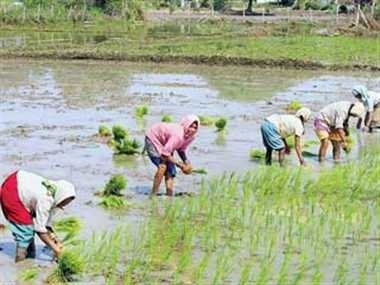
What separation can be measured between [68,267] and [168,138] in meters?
2.83

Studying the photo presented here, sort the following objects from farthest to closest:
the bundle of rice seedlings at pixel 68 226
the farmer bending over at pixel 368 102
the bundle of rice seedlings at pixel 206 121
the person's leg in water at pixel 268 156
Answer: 1. the bundle of rice seedlings at pixel 206 121
2. the farmer bending over at pixel 368 102
3. the person's leg in water at pixel 268 156
4. the bundle of rice seedlings at pixel 68 226

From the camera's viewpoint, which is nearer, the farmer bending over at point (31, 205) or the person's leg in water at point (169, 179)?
the farmer bending over at point (31, 205)

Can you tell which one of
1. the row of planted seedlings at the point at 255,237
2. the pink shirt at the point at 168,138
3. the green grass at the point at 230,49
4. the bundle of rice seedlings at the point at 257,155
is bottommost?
the green grass at the point at 230,49

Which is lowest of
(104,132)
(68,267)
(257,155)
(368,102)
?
(104,132)

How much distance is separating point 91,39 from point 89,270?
25.1m

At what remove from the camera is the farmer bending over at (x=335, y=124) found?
11352mm

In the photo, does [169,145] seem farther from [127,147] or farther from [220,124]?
[220,124]

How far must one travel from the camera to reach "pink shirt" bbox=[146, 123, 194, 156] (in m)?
8.77

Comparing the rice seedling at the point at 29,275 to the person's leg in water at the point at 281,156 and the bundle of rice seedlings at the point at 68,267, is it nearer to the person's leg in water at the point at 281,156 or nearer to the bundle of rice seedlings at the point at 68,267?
the bundle of rice seedlings at the point at 68,267

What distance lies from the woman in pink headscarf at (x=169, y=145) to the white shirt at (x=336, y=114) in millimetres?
2942

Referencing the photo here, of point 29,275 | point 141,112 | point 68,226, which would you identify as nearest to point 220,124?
point 141,112

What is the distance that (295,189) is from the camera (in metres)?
9.24

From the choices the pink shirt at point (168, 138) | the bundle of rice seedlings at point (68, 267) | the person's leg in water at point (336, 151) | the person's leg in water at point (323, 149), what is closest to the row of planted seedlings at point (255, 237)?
the bundle of rice seedlings at point (68, 267)

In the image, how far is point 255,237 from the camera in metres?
7.47
